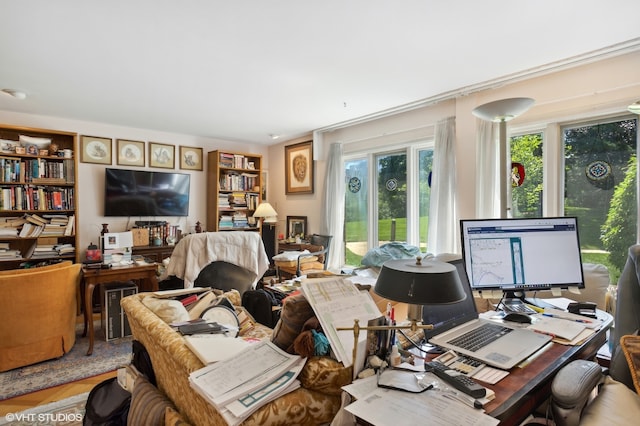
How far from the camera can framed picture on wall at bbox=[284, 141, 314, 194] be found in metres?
4.95

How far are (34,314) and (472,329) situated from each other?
3067 mm

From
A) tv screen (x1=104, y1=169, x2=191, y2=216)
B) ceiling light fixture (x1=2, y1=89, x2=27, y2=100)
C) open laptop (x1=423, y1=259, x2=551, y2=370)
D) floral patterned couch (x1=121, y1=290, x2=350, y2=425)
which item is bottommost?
floral patterned couch (x1=121, y1=290, x2=350, y2=425)

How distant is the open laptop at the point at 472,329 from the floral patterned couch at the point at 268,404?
43 centimetres

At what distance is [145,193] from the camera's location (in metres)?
4.46

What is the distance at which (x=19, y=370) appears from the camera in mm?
2561

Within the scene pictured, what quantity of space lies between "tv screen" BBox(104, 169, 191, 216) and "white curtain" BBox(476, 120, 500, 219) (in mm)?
3789

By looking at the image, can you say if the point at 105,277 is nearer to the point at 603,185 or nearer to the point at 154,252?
the point at 154,252

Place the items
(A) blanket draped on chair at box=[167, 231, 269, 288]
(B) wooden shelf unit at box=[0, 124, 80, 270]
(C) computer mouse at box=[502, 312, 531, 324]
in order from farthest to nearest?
(B) wooden shelf unit at box=[0, 124, 80, 270], (A) blanket draped on chair at box=[167, 231, 269, 288], (C) computer mouse at box=[502, 312, 531, 324]

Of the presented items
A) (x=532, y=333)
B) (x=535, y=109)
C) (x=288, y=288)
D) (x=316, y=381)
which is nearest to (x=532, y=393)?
(x=532, y=333)

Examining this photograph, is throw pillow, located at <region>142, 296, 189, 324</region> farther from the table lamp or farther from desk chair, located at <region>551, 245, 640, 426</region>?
the table lamp

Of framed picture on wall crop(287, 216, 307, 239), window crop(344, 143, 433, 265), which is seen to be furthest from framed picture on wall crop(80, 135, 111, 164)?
window crop(344, 143, 433, 265)

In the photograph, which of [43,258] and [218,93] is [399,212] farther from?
[43,258]

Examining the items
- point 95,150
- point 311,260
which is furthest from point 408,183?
point 95,150

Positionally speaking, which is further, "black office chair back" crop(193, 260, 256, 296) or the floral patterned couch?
"black office chair back" crop(193, 260, 256, 296)
